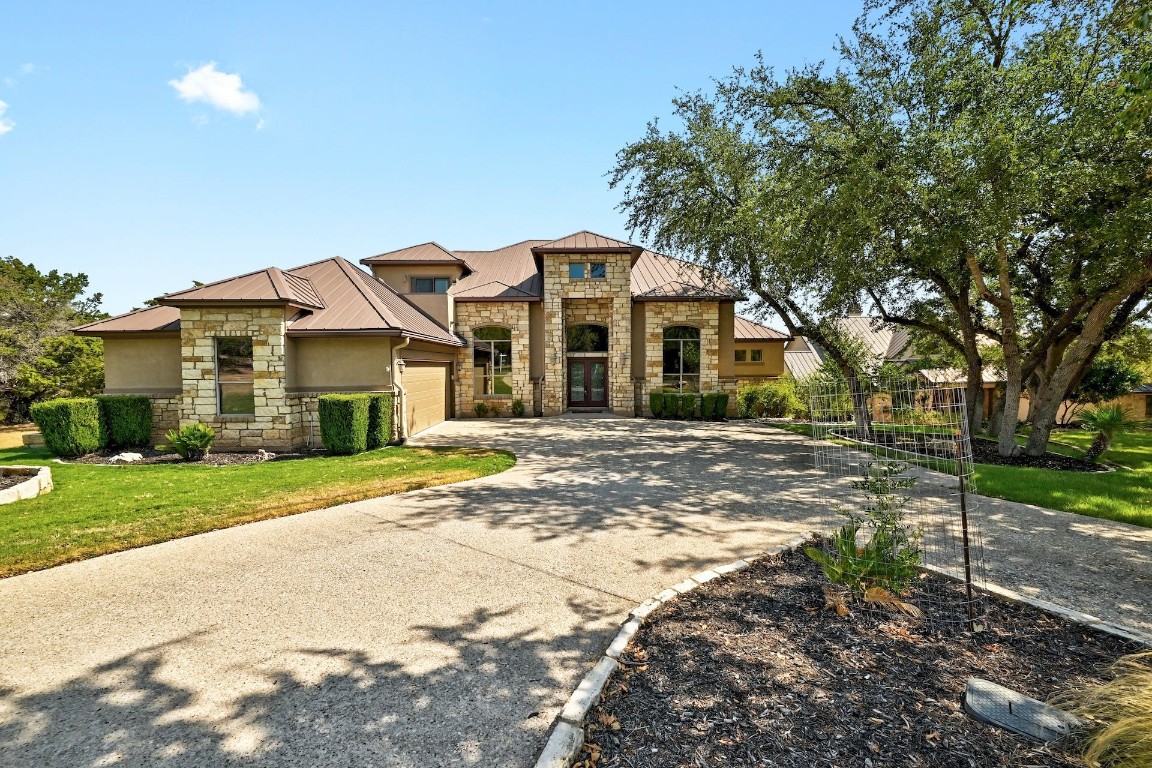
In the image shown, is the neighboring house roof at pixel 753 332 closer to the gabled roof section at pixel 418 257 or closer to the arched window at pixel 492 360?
the arched window at pixel 492 360

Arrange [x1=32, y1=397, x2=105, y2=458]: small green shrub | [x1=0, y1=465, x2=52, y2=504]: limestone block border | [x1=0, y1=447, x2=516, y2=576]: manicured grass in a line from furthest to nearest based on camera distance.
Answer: [x1=32, y1=397, x2=105, y2=458]: small green shrub < [x1=0, y1=465, x2=52, y2=504]: limestone block border < [x1=0, y1=447, x2=516, y2=576]: manicured grass

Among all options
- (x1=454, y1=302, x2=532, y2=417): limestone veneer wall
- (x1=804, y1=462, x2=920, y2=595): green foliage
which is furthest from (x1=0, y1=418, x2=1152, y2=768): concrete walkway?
(x1=454, y1=302, x2=532, y2=417): limestone veneer wall

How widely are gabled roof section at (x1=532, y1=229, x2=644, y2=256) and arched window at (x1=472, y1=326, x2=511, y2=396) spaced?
11.4 feet

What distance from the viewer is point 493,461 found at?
9.91m

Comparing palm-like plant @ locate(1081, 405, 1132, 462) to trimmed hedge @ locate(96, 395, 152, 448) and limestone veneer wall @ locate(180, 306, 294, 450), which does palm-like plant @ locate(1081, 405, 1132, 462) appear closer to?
limestone veneer wall @ locate(180, 306, 294, 450)

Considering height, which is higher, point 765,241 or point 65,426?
point 765,241

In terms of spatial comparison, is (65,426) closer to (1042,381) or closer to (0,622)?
(0,622)

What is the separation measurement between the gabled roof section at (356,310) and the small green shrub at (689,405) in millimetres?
8513

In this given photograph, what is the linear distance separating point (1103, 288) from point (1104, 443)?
3867mm

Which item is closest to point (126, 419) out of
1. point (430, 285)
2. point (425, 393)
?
point (425, 393)

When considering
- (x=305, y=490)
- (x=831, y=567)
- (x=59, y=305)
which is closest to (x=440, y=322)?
(x=305, y=490)

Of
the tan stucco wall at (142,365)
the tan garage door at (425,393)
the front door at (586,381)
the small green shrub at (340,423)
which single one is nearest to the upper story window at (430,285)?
the tan garage door at (425,393)

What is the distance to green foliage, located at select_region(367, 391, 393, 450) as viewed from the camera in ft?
38.9

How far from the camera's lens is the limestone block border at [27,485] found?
672 cm
